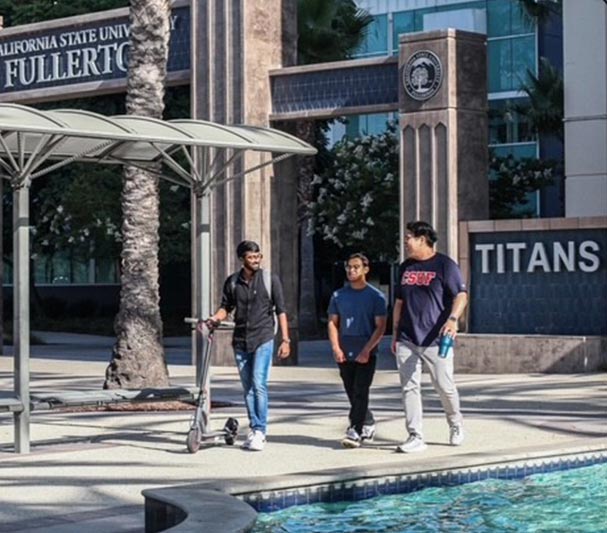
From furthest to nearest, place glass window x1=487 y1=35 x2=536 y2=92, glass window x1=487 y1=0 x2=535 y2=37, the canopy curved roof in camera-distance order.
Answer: glass window x1=487 y1=0 x2=535 y2=37, glass window x1=487 y1=35 x2=536 y2=92, the canopy curved roof

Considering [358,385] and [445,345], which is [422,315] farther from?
[358,385]

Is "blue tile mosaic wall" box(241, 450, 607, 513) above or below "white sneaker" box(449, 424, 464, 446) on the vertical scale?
below

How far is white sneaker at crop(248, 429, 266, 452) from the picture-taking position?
13.0 m

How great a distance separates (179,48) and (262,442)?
16.0 m

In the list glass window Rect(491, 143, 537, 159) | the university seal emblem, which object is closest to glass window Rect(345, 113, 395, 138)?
glass window Rect(491, 143, 537, 159)

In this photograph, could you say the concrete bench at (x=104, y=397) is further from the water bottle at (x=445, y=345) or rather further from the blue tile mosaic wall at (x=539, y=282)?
the blue tile mosaic wall at (x=539, y=282)

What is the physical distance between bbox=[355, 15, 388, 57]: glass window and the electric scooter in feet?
153

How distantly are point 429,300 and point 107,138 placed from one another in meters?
2.99

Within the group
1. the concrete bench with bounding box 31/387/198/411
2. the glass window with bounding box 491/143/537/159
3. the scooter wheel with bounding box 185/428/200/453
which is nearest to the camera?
the scooter wheel with bounding box 185/428/200/453

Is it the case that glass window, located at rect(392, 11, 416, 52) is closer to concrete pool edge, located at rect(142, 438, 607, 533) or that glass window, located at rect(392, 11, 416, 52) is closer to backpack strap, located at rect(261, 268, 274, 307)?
backpack strap, located at rect(261, 268, 274, 307)

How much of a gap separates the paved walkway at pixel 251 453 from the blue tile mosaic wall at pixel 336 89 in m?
5.01

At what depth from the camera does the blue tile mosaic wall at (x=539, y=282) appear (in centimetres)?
2309

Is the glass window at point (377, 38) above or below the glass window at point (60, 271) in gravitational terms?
above

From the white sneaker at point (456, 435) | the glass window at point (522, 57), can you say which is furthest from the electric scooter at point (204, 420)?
the glass window at point (522, 57)
